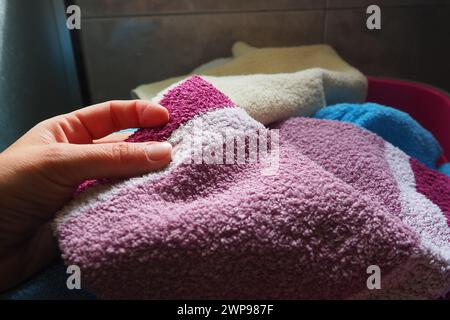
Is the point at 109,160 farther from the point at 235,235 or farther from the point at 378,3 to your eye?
the point at 378,3

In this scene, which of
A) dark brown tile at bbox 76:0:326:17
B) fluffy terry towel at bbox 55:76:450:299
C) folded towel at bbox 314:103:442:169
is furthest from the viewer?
dark brown tile at bbox 76:0:326:17

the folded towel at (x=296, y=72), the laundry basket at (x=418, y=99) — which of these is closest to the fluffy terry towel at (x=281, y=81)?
the folded towel at (x=296, y=72)

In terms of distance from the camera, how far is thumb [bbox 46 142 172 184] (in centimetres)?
37

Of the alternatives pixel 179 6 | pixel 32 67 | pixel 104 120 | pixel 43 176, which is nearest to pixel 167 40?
pixel 179 6

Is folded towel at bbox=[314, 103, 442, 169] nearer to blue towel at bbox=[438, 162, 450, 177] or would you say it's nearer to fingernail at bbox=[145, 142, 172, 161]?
blue towel at bbox=[438, 162, 450, 177]

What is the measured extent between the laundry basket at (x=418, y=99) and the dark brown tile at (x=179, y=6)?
19 cm

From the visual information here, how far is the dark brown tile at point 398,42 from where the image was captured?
0.78 m

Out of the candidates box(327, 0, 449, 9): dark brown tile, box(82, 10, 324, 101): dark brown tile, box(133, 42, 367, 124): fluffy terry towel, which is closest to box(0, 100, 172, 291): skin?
box(133, 42, 367, 124): fluffy terry towel

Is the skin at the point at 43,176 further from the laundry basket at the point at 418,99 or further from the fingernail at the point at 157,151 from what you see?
the laundry basket at the point at 418,99

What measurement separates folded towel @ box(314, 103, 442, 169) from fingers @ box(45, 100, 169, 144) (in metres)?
0.28

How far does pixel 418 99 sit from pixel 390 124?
0.76 ft

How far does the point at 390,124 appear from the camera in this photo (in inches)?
23.6

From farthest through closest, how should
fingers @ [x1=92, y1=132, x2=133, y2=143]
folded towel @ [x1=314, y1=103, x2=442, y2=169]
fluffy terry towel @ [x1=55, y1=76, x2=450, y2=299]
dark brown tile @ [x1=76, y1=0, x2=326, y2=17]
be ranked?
dark brown tile @ [x1=76, y1=0, x2=326, y2=17] < folded towel @ [x1=314, y1=103, x2=442, y2=169] < fingers @ [x1=92, y1=132, x2=133, y2=143] < fluffy terry towel @ [x1=55, y1=76, x2=450, y2=299]
